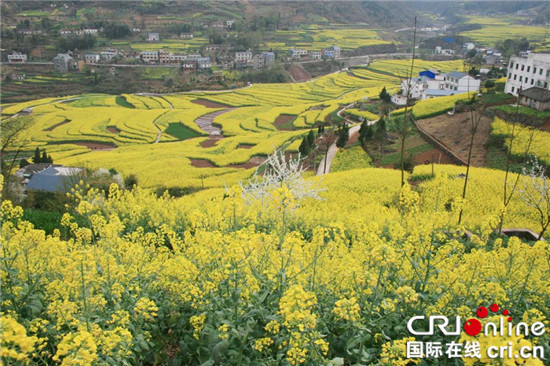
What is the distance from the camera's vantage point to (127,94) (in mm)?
65062

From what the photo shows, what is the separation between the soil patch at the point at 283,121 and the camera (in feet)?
145

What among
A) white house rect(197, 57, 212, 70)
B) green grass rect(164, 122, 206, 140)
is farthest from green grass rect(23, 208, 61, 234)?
white house rect(197, 57, 212, 70)

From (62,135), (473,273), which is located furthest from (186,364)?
(62,135)

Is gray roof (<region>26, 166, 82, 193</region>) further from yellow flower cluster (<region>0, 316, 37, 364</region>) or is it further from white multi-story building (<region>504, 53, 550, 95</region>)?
white multi-story building (<region>504, 53, 550, 95</region>)

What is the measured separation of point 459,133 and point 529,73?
8.26 m

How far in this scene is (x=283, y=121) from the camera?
47.1m

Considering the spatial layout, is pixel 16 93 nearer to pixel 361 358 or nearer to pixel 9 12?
pixel 9 12

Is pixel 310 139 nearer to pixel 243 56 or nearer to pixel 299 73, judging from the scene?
pixel 299 73

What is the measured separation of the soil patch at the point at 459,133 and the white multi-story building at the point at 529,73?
5087 millimetres

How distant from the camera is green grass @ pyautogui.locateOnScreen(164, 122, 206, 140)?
43.2 m

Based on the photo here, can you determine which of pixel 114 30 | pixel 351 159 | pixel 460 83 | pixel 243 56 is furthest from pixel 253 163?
pixel 114 30

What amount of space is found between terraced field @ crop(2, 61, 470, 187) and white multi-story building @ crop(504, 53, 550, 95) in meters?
16.7

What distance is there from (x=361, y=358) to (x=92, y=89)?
72114 millimetres

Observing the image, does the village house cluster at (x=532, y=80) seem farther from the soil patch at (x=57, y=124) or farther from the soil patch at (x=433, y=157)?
the soil patch at (x=57, y=124)
